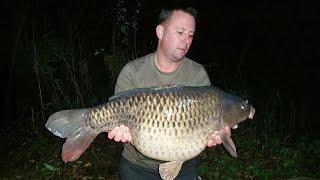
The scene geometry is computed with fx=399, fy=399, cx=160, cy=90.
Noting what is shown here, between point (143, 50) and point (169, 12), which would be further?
point (143, 50)

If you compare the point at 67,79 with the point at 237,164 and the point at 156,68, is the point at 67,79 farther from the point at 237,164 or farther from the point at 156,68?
the point at 156,68

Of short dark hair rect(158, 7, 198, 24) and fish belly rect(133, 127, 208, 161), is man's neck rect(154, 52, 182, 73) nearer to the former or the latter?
short dark hair rect(158, 7, 198, 24)

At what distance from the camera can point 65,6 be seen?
741 cm

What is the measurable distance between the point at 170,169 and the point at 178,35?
0.84 meters

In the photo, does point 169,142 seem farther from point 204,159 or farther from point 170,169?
point 204,159

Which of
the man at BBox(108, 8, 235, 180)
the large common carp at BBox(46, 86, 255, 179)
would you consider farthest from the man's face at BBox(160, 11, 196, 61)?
the large common carp at BBox(46, 86, 255, 179)

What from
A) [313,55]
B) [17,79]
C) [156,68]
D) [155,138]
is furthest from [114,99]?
[313,55]

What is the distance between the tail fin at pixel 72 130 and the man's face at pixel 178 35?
68 cm

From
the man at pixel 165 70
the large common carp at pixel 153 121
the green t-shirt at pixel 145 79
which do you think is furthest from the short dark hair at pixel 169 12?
the large common carp at pixel 153 121

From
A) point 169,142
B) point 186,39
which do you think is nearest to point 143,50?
point 186,39

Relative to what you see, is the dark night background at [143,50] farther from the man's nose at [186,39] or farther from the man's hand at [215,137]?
the man's hand at [215,137]

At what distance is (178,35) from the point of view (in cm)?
253

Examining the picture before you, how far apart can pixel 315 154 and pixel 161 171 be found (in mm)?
2744

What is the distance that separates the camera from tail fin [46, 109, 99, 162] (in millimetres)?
2248
